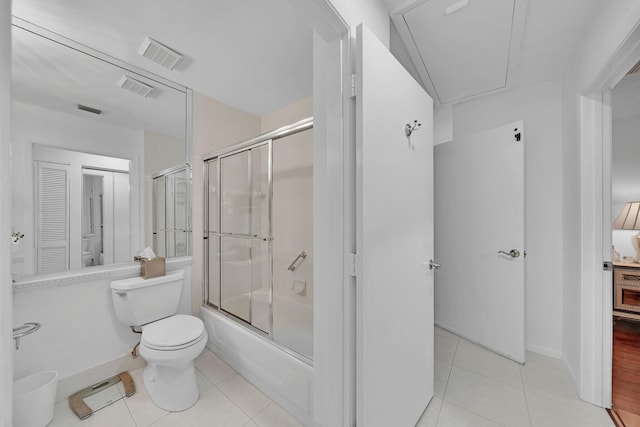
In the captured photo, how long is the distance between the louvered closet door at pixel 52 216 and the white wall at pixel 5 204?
1426 mm

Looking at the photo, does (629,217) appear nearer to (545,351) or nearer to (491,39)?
(545,351)

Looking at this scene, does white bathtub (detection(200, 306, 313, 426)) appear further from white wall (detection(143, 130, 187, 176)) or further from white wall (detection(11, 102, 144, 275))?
white wall (detection(143, 130, 187, 176))

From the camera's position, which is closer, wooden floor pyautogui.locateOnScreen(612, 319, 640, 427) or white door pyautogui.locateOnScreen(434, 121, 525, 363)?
wooden floor pyautogui.locateOnScreen(612, 319, 640, 427)

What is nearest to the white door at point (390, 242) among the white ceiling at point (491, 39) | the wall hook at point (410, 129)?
the wall hook at point (410, 129)

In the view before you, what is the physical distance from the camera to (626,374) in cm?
183

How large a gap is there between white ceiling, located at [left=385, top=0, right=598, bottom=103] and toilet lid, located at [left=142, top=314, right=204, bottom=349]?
2.25 m

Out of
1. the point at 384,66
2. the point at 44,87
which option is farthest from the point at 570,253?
the point at 44,87

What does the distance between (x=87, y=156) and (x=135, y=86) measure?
62 centimetres

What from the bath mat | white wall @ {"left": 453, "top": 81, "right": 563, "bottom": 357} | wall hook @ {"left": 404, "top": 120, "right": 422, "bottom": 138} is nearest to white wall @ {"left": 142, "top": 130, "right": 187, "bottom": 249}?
the bath mat

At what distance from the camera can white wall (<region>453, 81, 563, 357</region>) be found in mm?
2086

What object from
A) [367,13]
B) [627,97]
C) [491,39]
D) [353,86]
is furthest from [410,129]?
[627,97]

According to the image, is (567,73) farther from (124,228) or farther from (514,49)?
(124,228)

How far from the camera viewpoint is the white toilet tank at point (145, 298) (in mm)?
1766

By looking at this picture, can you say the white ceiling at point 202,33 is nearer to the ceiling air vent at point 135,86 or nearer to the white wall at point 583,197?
the ceiling air vent at point 135,86
